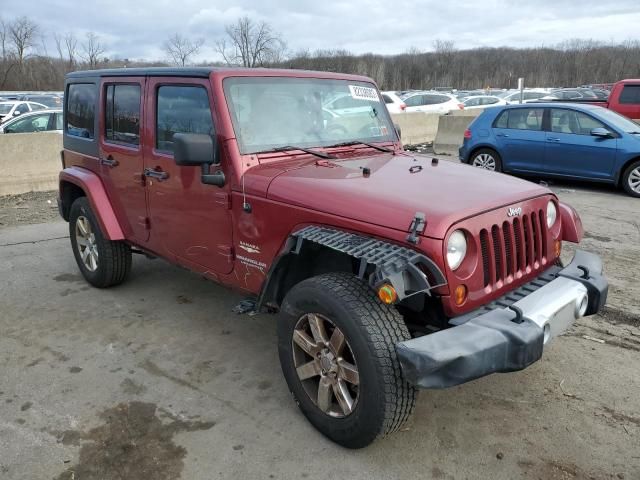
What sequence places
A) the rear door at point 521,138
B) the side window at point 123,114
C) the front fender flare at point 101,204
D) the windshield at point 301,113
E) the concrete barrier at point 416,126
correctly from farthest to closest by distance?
the concrete barrier at point 416,126 → the rear door at point 521,138 → the front fender flare at point 101,204 → the side window at point 123,114 → the windshield at point 301,113

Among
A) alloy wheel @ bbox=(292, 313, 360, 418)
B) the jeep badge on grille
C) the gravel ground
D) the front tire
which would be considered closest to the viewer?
the front tire

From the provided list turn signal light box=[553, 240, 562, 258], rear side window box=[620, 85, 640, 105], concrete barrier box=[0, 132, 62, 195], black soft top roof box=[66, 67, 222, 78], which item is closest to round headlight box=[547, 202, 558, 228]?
turn signal light box=[553, 240, 562, 258]

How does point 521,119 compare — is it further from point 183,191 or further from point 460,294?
point 460,294

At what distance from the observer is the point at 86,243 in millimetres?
5137

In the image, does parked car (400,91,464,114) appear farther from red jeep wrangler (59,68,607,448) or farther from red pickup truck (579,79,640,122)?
red jeep wrangler (59,68,607,448)

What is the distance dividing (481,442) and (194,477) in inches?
59.3

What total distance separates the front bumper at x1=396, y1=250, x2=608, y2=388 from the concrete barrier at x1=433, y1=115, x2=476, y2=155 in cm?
1224

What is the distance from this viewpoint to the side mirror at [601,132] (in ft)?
30.5

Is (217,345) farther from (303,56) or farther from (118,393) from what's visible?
(303,56)

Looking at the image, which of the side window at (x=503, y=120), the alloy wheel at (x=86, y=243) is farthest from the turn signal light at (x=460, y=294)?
the side window at (x=503, y=120)

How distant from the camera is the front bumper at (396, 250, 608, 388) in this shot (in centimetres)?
234

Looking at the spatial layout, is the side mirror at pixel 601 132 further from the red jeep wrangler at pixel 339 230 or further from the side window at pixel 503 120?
the red jeep wrangler at pixel 339 230

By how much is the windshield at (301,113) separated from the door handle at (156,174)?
0.79 meters

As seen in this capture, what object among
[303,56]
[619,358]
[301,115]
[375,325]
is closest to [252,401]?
[375,325]
